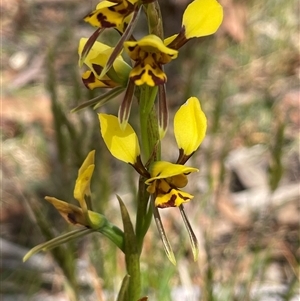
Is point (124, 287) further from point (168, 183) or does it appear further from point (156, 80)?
point (156, 80)

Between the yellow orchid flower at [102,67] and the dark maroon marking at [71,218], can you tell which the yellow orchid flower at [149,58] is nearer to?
the yellow orchid flower at [102,67]

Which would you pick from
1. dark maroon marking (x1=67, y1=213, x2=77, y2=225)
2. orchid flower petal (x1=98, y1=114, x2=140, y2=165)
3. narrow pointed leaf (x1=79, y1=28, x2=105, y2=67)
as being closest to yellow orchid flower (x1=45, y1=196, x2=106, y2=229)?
dark maroon marking (x1=67, y1=213, x2=77, y2=225)

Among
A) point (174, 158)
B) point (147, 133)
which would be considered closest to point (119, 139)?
point (147, 133)

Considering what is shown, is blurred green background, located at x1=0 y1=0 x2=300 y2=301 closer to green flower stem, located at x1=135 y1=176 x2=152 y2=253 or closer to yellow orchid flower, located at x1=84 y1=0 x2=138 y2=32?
green flower stem, located at x1=135 y1=176 x2=152 y2=253

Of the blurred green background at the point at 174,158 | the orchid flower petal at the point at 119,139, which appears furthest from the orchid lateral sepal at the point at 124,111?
the blurred green background at the point at 174,158

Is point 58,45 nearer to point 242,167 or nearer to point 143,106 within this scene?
point 242,167

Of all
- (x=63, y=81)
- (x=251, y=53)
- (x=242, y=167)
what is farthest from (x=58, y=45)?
(x=242, y=167)
